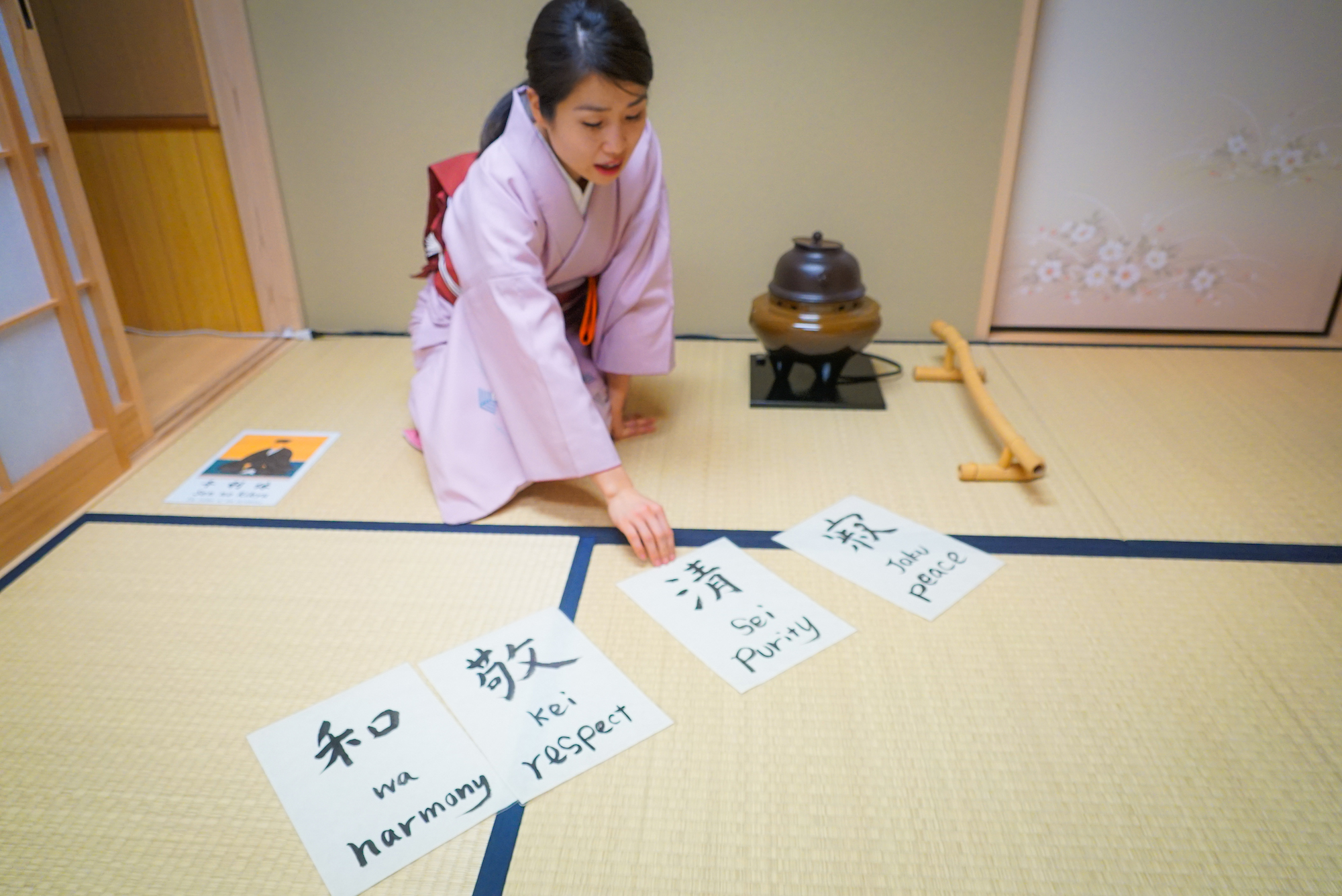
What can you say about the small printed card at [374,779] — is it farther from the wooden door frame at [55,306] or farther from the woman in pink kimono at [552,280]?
the wooden door frame at [55,306]

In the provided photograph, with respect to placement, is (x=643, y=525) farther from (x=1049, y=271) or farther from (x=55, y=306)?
(x=1049, y=271)

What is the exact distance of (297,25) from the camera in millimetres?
2445

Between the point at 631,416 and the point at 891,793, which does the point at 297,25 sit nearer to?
the point at 631,416

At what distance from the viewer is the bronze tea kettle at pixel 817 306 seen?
211cm

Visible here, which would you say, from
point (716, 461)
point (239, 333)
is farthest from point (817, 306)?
point (239, 333)

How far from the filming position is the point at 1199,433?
2.06m

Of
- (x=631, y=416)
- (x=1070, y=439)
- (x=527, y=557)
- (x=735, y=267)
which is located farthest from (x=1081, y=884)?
(x=735, y=267)

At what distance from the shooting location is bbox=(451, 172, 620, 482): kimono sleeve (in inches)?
61.5

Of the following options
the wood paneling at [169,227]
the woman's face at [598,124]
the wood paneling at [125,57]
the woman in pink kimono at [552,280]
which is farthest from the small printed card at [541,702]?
the wood paneling at [125,57]

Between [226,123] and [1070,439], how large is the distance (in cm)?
263

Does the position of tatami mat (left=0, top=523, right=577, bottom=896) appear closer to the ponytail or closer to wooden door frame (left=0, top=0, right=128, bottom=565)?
wooden door frame (left=0, top=0, right=128, bottom=565)

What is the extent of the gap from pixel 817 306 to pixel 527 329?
2.89ft

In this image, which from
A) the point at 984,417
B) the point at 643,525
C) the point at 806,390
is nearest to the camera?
the point at 643,525

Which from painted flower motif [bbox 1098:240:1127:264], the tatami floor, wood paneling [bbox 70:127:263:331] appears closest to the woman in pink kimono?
the tatami floor
